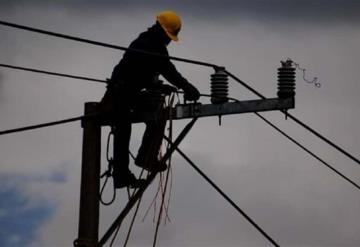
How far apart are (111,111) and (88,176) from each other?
90 cm

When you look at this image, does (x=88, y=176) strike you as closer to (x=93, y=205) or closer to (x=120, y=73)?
(x=93, y=205)

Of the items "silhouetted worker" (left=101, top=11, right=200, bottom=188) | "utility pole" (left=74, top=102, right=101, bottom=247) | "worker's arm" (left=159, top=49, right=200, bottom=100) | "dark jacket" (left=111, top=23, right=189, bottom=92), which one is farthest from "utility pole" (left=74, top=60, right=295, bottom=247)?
"dark jacket" (left=111, top=23, right=189, bottom=92)

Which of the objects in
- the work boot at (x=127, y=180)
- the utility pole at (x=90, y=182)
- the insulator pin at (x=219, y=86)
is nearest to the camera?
the utility pole at (x=90, y=182)

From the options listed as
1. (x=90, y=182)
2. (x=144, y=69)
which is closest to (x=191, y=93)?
(x=144, y=69)

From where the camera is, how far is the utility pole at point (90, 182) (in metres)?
12.3

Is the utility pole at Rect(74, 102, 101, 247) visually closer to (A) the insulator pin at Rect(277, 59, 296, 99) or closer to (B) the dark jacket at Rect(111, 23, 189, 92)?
(B) the dark jacket at Rect(111, 23, 189, 92)

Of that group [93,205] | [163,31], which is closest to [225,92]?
[163,31]

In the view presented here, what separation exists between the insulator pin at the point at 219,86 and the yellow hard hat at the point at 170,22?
0.92 m

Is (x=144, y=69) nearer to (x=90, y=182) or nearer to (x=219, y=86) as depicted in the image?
(x=219, y=86)

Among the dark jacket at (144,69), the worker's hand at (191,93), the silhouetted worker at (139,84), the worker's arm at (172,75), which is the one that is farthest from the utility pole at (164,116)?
the dark jacket at (144,69)

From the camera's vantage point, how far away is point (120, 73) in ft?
42.3

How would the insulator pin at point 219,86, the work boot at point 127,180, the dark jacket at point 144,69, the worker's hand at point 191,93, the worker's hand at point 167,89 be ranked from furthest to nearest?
the work boot at point 127,180 → the worker's hand at point 167,89 → the dark jacket at point 144,69 → the worker's hand at point 191,93 → the insulator pin at point 219,86

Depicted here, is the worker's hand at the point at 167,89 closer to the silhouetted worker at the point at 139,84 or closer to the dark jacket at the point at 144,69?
the silhouetted worker at the point at 139,84

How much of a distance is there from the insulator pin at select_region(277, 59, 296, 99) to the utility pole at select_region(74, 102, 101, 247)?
94.9 inches
